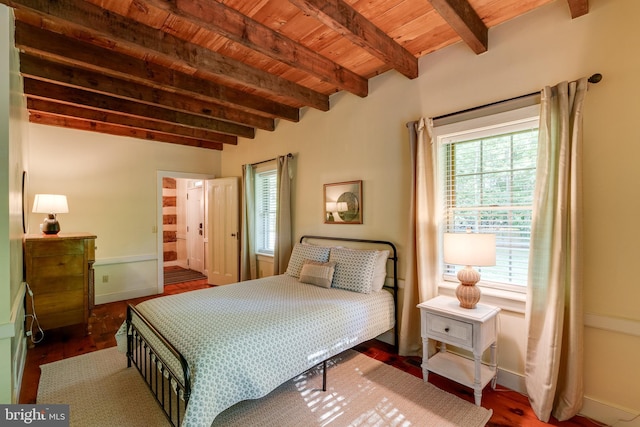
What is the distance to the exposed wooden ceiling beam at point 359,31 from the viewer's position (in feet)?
6.23

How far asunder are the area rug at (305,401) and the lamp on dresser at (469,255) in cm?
75

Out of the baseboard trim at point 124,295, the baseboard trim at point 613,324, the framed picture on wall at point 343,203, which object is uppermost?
the framed picture on wall at point 343,203

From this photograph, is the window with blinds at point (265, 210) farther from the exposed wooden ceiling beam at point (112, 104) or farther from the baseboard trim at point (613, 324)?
the baseboard trim at point (613, 324)

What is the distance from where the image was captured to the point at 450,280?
8.97 feet

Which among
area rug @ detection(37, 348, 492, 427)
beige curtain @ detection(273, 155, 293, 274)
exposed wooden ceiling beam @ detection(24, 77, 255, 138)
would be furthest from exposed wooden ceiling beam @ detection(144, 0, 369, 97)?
area rug @ detection(37, 348, 492, 427)

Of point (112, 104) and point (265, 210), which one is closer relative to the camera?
point (112, 104)

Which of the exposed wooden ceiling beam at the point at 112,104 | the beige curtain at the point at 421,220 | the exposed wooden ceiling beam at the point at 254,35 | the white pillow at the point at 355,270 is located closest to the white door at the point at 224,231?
the exposed wooden ceiling beam at the point at 112,104

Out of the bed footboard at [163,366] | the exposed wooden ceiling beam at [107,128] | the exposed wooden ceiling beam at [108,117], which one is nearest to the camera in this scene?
the bed footboard at [163,366]

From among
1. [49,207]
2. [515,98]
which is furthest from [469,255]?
[49,207]

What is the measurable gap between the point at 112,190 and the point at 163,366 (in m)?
3.83

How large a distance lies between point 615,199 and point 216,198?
5268 mm

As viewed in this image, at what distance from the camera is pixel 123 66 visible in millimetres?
2678

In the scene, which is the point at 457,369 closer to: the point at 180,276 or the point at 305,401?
the point at 305,401

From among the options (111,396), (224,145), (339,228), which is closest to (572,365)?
(339,228)
